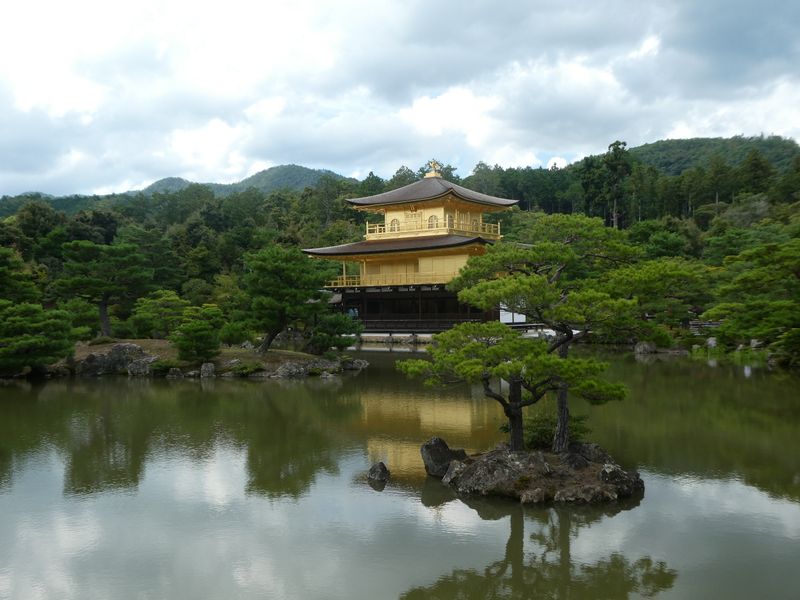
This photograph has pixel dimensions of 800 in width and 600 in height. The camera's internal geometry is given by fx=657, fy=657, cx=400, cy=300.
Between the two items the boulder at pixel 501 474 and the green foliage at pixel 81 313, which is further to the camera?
the green foliage at pixel 81 313

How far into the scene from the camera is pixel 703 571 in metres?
6.23

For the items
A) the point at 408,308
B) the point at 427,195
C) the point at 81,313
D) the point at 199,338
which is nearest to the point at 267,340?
the point at 199,338

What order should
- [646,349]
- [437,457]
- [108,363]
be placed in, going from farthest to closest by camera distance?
[646,349] → [108,363] → [437,457]

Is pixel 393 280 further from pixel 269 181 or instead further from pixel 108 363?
pixel 269 181

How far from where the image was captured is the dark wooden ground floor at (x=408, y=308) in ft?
93.2

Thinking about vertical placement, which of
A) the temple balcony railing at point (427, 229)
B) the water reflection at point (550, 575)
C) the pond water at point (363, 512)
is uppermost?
the temple balcony railing at point (427, 229)

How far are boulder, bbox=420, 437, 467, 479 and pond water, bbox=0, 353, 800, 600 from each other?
0.31 m

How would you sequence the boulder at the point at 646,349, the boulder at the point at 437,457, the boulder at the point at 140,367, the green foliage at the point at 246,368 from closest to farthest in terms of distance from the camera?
the boulder at the point at 437,457 → the green foliage at the point at 246,368 → the boulder at the point at 140,367 → the boulder at the point at 646,349

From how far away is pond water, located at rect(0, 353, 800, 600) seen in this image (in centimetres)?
615

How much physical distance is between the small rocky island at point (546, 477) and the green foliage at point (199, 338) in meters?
12.3

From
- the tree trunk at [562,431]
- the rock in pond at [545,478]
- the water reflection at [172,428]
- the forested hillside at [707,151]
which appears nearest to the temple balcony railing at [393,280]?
the water reflection at [172,428]

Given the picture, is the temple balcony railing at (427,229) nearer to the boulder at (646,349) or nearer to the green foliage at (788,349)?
the boulder at (646,349)

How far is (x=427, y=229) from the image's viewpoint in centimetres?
3038

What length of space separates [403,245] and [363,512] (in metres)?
22.1
